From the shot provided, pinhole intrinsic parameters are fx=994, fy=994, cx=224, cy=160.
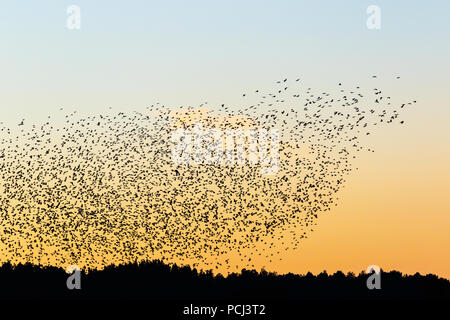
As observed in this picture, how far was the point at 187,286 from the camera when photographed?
7069 centimetres

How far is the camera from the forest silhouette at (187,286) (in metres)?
68.6

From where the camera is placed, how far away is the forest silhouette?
68.6m

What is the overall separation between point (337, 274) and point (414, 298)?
9.20 meters

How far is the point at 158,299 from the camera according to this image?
67625 millimetres
